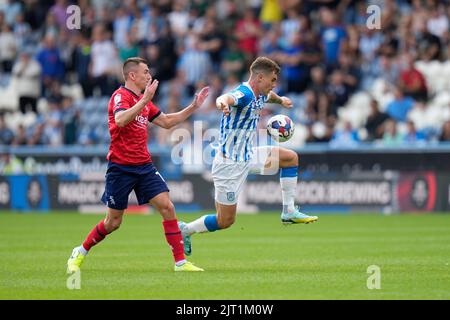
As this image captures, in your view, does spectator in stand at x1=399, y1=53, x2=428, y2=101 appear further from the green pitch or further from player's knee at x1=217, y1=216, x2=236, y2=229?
player's knee at x1=217, y1=216, x2=236, y2=229

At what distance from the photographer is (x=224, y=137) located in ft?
40.6

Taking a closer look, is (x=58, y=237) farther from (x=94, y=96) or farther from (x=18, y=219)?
(x=94, y=96)

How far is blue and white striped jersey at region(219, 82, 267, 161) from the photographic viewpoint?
477 inches

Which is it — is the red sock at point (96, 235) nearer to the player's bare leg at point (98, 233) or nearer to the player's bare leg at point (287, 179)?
the player's bare leg at point (98, 233)

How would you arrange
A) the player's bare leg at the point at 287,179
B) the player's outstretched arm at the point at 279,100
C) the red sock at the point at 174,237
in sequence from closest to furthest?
the red sock at the point at 174,237 → the player's bare leg at the point at 287,179 → the player's outstretched arm at the point at 279,100

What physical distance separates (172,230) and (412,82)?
43.7 feet

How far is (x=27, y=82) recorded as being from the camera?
2875 centimetres

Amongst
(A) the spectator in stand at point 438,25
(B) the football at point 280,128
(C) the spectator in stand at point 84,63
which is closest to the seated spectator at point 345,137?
(A) the spectator in stand at point 438,25

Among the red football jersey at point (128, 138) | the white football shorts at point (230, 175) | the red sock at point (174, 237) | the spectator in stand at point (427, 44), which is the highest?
the spectator in stand at point (427, 44)

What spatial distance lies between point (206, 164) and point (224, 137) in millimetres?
11006

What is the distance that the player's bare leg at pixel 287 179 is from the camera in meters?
12.6

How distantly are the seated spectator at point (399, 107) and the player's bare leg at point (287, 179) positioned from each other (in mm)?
11365

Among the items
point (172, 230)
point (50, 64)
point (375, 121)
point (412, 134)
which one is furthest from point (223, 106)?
point (50, 64)
